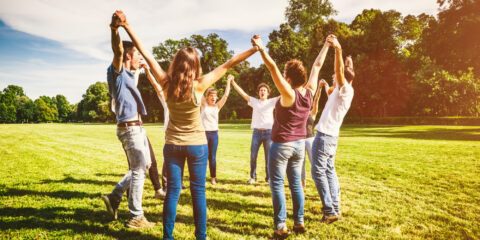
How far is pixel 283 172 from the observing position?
11.0ft

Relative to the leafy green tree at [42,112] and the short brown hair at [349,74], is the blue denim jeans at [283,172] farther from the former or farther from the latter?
the leafy green tree at [42,112]

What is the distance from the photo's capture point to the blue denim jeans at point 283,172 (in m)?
3.31

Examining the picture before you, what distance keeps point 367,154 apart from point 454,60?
66.9 ft

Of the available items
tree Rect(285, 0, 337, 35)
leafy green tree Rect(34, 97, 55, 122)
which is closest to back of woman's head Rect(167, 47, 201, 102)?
tree Rect(285, 0, 337, 35)

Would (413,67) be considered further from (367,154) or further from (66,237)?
(66,237)

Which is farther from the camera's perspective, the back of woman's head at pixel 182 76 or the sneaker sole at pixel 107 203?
the sneaker sole at pixel 107 203

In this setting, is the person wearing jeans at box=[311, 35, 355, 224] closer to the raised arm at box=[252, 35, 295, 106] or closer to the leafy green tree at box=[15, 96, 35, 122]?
the raised arm at box=[252, 35, 295, 106]

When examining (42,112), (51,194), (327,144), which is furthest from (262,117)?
(42,112)

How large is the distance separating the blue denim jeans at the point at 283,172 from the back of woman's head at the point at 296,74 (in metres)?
0.82

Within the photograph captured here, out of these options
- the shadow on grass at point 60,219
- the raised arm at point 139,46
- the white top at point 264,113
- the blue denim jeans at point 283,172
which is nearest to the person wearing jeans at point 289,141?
the blue denim jeans at point 283,172

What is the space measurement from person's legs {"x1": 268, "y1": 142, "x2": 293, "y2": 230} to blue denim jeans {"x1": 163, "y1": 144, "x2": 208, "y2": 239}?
1005mm

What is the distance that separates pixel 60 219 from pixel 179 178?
2.77 metres

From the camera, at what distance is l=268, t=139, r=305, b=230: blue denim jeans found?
331 cm

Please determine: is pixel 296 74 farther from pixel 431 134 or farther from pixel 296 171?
pixel 431 134
